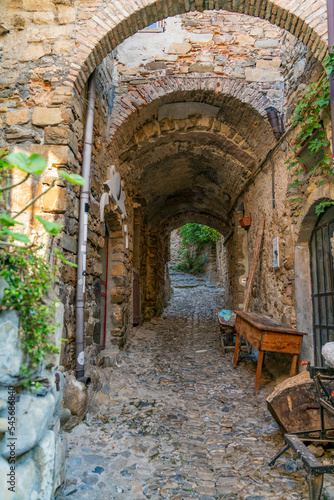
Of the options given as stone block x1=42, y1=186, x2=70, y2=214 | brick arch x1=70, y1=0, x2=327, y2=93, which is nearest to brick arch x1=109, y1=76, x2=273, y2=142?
brick arch x1=70, y1=0, x2=327, y2=93

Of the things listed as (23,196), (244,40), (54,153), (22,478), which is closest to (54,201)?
(23,196)

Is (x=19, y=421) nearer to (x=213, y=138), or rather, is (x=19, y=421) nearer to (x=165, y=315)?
(x=213, y=138)

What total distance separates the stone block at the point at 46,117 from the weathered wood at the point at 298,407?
3.07 m

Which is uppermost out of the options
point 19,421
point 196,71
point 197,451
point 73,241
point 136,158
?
point 196,71

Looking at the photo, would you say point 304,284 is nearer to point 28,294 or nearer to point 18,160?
point 28,294

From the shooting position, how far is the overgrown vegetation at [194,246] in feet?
67.6

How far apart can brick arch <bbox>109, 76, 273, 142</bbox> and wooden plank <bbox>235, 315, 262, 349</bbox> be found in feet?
9.76

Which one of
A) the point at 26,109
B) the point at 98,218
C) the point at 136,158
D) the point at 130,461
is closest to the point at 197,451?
the point at 130,461

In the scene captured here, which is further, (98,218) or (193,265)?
(193,265)

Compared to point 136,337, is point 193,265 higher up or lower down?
higher up

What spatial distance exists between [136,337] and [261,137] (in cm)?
437

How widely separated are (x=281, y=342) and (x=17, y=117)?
11.6ft

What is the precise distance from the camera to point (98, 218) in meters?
4.31

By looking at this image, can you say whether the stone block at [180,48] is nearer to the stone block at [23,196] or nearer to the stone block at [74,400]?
the stone block at [23,196]
